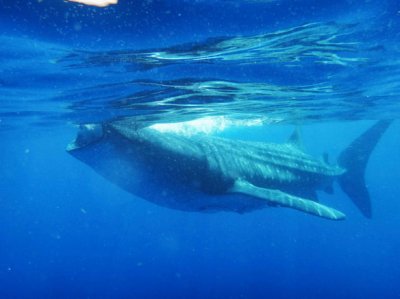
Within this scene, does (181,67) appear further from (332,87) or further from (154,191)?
(332,87)

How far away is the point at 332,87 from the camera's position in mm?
14500

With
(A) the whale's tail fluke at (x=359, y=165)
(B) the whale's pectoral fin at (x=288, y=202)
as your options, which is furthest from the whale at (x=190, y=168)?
(A) the whale's tail fluke at (x=359, y=165)

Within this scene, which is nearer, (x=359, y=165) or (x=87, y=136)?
(x=87, y=136)

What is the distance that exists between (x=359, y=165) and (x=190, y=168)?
9.09 m

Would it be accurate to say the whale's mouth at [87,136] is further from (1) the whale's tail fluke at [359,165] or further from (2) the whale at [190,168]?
(1) the whale's tail fluke at [359,165]

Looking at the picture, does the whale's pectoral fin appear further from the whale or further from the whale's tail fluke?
the whale's tail fluke

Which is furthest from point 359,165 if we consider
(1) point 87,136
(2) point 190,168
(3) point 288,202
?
(1) point 87,136

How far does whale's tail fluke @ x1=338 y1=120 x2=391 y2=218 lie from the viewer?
48.4 ft

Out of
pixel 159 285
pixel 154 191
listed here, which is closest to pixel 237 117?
pixel 154 191

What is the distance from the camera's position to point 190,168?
8.84 meters

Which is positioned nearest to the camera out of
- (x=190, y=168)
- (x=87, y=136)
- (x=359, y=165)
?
(x=87, y=136)

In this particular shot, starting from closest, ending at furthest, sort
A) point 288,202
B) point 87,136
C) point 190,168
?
point 87,136 → point 288,202 → point 190,168

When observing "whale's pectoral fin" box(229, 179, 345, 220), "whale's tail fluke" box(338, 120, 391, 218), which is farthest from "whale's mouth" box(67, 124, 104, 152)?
"whale's tail fluke" box(338, 120, 391, 218)

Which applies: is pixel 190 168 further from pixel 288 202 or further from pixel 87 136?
pixel 87 136
